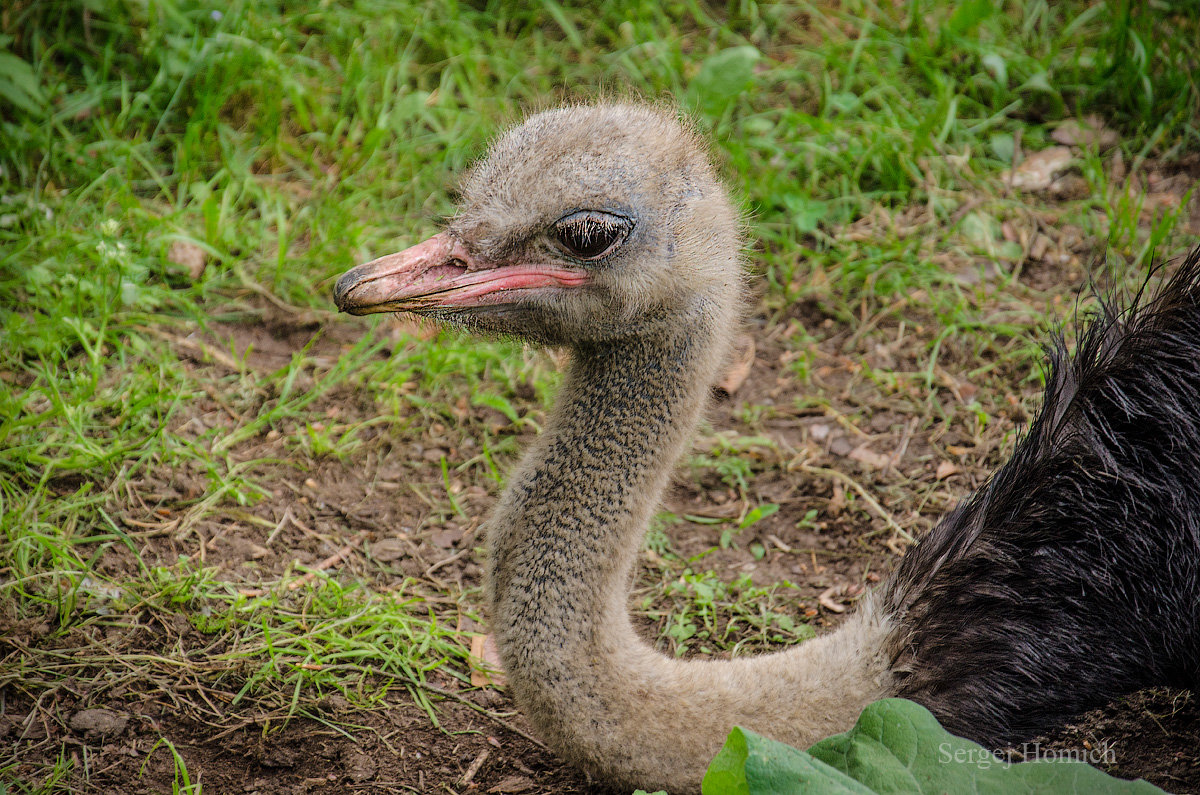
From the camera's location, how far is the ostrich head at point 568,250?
279cm

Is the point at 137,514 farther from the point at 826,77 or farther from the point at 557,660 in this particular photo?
the point at 826,77

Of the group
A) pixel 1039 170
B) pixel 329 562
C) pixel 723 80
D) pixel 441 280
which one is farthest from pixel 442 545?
pixel 1039 170

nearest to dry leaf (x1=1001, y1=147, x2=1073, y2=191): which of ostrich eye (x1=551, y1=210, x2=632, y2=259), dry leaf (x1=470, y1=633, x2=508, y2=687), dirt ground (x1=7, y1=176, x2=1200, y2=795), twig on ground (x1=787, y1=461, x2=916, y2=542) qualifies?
dirt ground (x1=7, y1=176, x2=1200, y2=795)

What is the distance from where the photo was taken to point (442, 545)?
4016 millimetres

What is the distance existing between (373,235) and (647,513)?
8.20ft

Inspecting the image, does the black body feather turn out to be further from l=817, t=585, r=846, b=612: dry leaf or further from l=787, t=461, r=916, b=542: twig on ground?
l=787, t=461, r=916, b=542: twig on ground

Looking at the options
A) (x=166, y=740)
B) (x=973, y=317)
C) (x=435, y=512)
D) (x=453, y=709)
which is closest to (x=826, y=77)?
(x=973, y=317)

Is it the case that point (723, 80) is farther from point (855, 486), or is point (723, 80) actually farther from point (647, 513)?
point (647, 513)

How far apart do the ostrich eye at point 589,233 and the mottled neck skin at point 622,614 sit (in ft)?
0.79

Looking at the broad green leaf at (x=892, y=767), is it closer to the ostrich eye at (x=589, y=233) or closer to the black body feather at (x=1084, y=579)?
the black body feather at (x=1084, y=579)

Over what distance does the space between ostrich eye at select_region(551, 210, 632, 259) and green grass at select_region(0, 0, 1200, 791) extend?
0.86 meters

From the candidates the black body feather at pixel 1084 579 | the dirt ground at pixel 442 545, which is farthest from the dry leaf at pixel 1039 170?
the black body feather at pixel 1084 579

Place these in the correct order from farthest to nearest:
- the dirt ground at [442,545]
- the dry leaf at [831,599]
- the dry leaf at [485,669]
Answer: the dry leaf at [831,599] < the dry leaf at [485,669] < the dirt ground at [442,545]

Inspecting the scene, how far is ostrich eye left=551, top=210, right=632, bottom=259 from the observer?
279 centimetres
